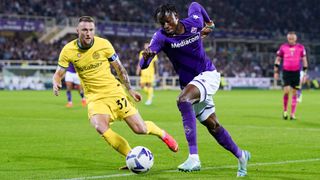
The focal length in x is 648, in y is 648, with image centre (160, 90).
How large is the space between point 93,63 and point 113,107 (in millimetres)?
676

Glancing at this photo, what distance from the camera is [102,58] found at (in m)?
9.05

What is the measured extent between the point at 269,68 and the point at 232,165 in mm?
58758

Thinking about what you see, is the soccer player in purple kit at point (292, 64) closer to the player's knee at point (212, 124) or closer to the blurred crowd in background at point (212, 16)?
the player's knee at point (212, 124)

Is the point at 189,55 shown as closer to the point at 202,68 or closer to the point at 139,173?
the point at 202,68

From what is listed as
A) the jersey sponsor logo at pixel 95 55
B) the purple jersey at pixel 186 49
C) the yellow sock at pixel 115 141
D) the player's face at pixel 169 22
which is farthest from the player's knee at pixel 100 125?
the player's face at pixel 169 22

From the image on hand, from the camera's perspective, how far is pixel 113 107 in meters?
8.99

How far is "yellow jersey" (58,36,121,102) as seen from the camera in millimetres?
8977

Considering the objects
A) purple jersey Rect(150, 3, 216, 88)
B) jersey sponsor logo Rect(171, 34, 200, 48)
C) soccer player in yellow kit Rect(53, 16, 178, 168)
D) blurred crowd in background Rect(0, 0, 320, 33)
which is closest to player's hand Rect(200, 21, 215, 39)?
purple jersey Rect(150, 3, 216, 88)

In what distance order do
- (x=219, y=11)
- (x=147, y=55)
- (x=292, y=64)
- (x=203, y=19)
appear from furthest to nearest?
1. (x=219, y=11)
2. (x=292, y=64)
3. (x=203, y=19)
4. (x=147, y=55)

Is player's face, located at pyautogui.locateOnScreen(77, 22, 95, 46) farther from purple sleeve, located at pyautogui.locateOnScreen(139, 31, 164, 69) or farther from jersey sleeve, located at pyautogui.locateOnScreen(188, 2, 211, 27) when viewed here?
jersey sleeve, located at pyautogui.locateOnScreen(188, 2, 211, 27)

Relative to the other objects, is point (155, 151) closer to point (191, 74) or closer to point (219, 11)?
point (191, 74)

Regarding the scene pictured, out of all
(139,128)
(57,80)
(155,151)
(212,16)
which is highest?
(212,16)

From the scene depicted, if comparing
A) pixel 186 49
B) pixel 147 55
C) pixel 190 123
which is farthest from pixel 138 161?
pixel 186 49

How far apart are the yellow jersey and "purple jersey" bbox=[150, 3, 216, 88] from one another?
0.82m
